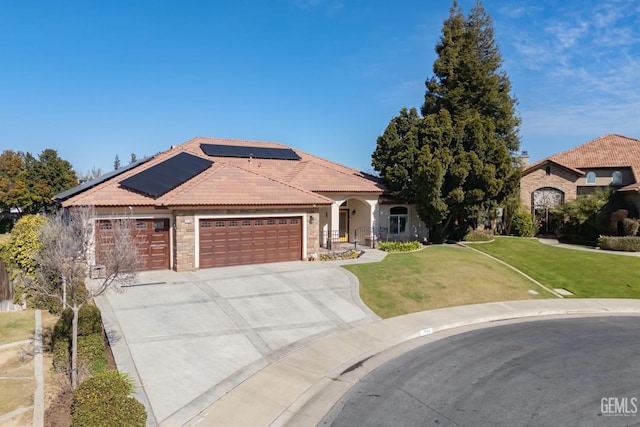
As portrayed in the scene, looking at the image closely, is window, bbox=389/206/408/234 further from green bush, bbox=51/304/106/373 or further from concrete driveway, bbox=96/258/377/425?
green bush, bbox=51/304/106/373

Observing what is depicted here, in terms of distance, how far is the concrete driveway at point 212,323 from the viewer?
938 cm

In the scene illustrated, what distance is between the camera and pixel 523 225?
33500 mm

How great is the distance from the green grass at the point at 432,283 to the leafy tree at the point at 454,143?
218 inches

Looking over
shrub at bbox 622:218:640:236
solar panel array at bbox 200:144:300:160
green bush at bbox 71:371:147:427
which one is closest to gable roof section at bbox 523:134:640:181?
shrub at bbox 622:218:640:236

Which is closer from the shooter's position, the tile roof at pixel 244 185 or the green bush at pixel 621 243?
the tile roof at pixel 244 185

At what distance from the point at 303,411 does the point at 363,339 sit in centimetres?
454

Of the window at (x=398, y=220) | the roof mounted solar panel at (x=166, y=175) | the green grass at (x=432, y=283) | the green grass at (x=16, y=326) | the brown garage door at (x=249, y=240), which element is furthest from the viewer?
the window at (x=398, y=220)

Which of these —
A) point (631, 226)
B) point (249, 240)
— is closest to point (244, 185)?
point (249, 240)

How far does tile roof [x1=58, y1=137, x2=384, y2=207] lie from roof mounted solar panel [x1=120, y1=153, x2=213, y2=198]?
0.95ft

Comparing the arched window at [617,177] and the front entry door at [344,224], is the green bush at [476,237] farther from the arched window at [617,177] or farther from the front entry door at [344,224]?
the arched window at [617,177]

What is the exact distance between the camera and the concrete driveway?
30.8ft

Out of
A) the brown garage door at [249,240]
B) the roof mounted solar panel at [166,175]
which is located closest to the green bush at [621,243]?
the brown garage door at [249,240]

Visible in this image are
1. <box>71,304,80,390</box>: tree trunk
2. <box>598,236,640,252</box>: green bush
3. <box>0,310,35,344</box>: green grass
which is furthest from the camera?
<box>598,236,640,252</box>: green bush

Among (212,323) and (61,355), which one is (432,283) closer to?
(212,323)
